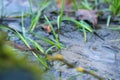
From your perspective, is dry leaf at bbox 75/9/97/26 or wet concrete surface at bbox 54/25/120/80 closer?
wet concrete surface at bbox 54/25/120/80

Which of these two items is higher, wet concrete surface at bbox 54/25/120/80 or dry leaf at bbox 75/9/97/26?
dry leaf at bbox 75/9/97/26

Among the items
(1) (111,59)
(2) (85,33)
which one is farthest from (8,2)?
(1) (111,59)

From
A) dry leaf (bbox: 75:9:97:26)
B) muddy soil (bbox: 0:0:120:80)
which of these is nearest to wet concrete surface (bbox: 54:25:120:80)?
muddy soil (bbox: 0:0:120:80)

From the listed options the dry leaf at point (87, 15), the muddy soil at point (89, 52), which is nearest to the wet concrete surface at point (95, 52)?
the muddy soil at point (89, 52)

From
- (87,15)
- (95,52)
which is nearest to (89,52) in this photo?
(95,52)

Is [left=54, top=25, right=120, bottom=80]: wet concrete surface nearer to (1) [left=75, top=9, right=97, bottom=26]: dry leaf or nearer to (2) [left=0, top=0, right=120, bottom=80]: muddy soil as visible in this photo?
(2) [left=0, top=0, right=120, bottom=80]: muddy soil

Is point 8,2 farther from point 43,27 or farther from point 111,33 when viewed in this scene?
point 111,33

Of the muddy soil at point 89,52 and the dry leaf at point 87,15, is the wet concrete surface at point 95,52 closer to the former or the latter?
the muddy soil at point 89,52
